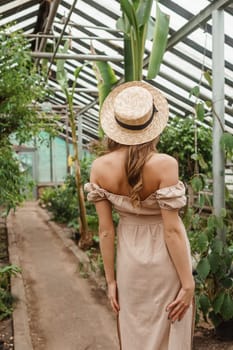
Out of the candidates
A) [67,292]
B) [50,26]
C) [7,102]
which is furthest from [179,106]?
[67,292]

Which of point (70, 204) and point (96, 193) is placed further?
point (70, 204)

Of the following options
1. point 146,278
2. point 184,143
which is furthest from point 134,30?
point 184,143

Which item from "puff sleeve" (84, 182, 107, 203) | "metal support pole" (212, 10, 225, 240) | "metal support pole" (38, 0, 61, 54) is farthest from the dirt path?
"metal support pole" (38, 0, 61, 54)

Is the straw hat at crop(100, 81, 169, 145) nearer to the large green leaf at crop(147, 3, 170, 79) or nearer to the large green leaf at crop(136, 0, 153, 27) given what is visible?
the large green leaf at crop(136, 0, 153, 27)

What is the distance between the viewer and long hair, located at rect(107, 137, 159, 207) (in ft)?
5.34

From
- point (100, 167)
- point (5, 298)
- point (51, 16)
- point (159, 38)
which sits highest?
point (51, 16)

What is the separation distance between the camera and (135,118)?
1.71m

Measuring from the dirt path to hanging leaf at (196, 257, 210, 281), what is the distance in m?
0.98

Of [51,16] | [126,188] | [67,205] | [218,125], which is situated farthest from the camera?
[67,205]

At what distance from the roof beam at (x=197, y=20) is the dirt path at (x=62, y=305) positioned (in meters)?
2.58

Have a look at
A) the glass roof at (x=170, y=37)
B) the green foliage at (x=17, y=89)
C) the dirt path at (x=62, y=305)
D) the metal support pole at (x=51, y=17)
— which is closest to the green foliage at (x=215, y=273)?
the dirt path at (x=62, y=305)

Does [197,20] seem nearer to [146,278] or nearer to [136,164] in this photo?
[136,164]

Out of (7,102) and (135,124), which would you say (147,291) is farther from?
(7,102)

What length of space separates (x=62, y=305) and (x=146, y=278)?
285 centimetres
